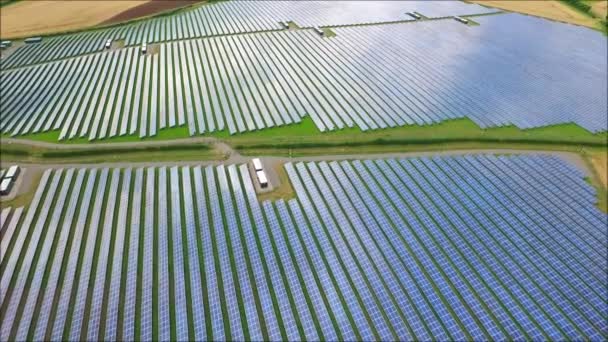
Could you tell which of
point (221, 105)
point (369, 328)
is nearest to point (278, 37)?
point (221, 105)

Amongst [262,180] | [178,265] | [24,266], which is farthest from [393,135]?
[24,266]

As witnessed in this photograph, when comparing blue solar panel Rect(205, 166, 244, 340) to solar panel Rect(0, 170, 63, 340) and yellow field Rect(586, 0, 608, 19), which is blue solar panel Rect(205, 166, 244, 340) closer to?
solar panel Rect(0, 170, 63, 340)

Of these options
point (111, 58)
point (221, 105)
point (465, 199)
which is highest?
point (111, 58)

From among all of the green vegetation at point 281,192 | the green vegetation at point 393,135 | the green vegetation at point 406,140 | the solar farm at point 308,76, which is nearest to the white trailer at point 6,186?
the green vegetation at point 393,135

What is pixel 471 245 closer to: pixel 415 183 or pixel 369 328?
pixel 415 183

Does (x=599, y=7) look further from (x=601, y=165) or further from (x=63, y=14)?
(x=63, y=14)

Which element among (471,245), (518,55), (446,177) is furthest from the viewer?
(518,55)
